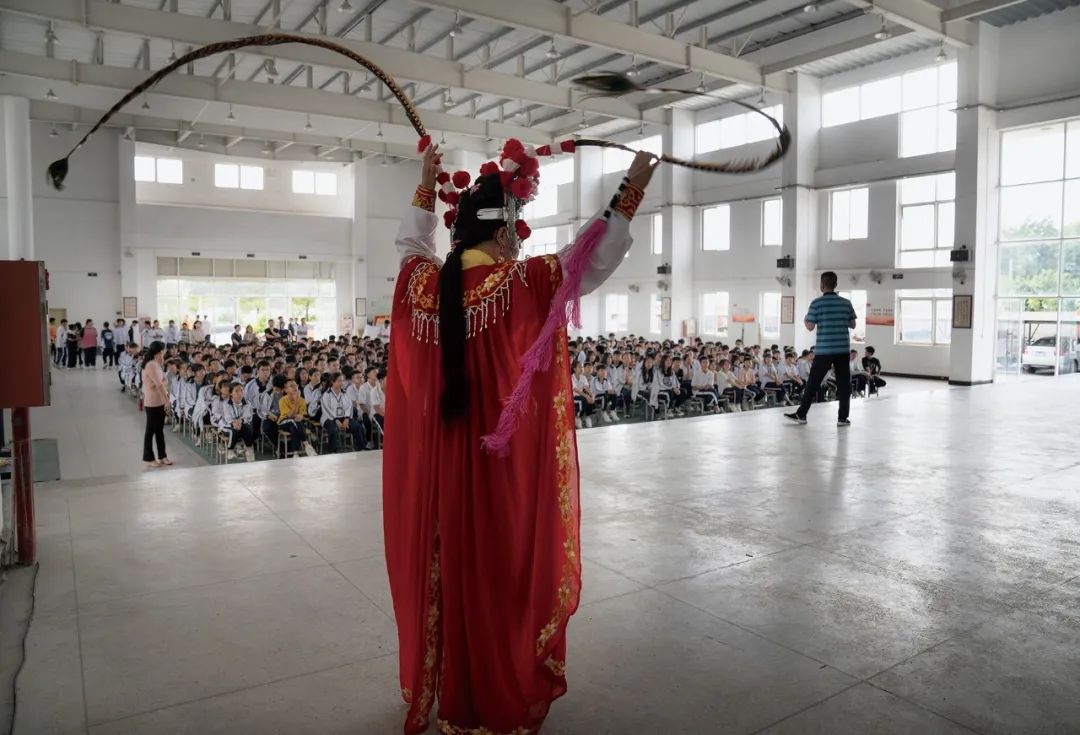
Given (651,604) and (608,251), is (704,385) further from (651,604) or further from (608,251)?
(608,251)

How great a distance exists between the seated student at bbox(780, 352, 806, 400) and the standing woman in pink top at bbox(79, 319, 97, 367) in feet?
55.4

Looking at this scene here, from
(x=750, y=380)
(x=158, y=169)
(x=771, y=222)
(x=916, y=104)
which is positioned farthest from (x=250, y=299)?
(x=916, y=104)

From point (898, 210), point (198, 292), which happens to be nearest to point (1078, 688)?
point (898, 210)

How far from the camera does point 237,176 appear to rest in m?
25.1

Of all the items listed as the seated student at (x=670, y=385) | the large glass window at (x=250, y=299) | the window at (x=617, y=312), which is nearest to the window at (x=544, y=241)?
the window at (x=617, y=312)

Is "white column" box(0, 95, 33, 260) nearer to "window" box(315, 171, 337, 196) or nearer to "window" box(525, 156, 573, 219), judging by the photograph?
"window" box(315, 171, 337, 196)

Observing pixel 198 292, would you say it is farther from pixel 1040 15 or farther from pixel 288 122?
pixel 1040 15

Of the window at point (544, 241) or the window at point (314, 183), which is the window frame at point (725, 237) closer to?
the window at point (544, 241)

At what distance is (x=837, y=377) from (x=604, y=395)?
4085 millimetres

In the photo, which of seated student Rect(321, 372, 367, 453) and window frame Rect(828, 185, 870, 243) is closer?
seated student Rect(321, 372, 367, 453)

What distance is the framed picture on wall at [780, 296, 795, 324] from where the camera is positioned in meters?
17.7

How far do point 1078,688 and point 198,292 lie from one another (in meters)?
25.7

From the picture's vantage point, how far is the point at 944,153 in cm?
1564

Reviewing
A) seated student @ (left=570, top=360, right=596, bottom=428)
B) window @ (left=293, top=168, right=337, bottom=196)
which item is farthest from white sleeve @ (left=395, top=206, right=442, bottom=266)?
window @ (left=293, top=168, right=337, bottom=196)
